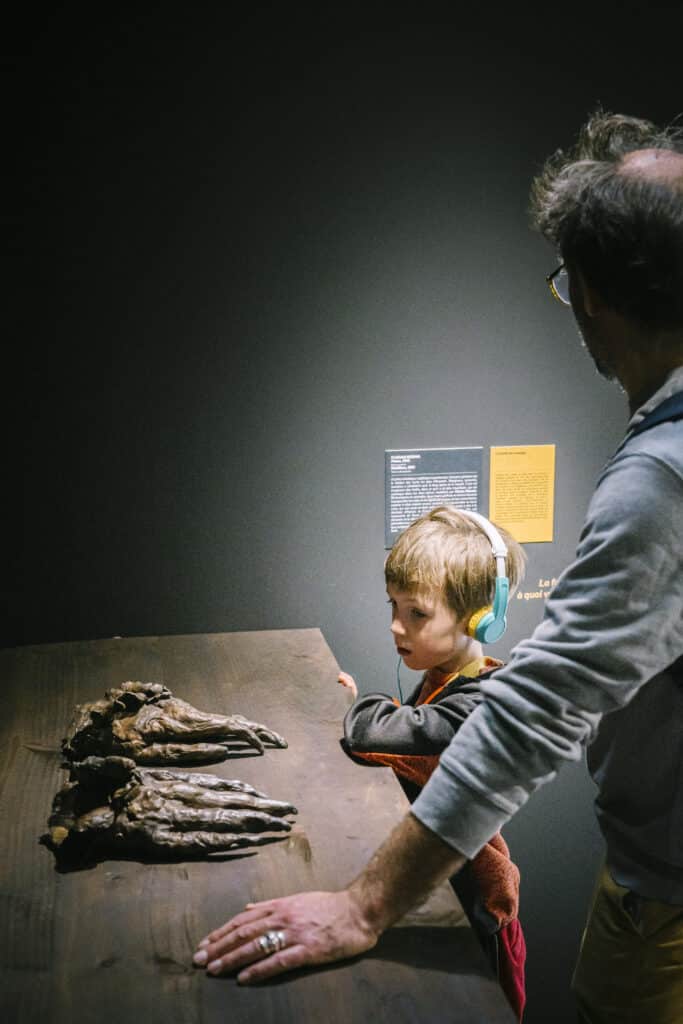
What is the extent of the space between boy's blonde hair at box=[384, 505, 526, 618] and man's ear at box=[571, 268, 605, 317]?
36.7 inches

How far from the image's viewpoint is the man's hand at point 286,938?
4.28ft

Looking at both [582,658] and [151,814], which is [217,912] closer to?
[151,814]

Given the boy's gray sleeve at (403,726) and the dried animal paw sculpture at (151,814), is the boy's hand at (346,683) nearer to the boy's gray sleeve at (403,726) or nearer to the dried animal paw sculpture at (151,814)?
the boy's gray sleeve at (403,726)

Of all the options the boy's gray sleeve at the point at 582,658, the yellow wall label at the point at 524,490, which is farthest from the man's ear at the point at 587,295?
the yellow wall label at the point at 524,490

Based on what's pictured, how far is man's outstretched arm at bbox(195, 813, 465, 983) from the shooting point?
1314mm

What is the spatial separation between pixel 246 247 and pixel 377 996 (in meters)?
2.33

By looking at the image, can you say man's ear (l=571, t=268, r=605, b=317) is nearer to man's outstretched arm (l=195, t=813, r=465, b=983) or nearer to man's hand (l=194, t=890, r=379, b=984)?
man's outstretched arm (l=195, t=813, r=465, b=983)

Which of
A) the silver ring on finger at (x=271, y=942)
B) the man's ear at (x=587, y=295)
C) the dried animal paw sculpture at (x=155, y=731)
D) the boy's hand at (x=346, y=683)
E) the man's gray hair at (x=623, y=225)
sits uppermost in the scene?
the man's gray hair at (x=623, y=225)

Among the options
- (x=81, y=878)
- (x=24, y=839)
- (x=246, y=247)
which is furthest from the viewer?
(x=246, y=247)

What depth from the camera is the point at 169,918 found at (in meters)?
1.43

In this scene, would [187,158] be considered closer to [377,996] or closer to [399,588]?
[399,588]

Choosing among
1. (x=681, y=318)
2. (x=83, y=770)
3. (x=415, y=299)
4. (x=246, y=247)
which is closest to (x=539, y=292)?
(x=415, y=299)

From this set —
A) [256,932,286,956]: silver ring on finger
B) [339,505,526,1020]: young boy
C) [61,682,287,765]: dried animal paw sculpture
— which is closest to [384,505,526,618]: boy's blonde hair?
[339,505,526,1020]: young boy

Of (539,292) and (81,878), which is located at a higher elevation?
(539,292)
